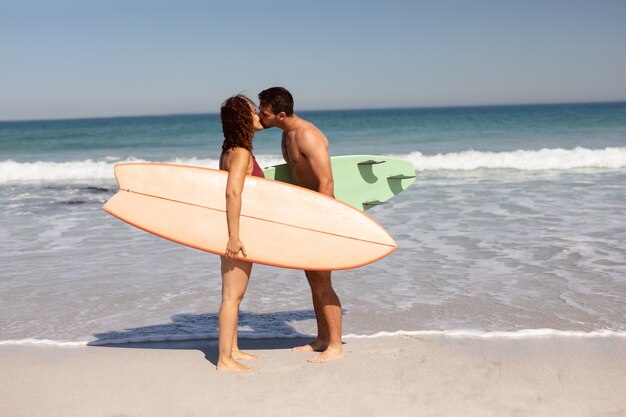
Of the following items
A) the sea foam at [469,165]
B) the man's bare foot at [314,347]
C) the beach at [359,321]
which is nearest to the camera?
the beach at [359,321]

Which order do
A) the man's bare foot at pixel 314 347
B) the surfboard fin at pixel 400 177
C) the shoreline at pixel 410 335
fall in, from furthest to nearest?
the surfboard fin at pixel 400 177 < the shoreline at pixel 410 335 < the man's bare foot at pixel 314 347

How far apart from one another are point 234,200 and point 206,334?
1114 millimetres

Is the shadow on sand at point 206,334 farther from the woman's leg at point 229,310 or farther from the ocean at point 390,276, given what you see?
the woman's leg at point 229,310

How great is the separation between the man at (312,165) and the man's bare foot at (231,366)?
36cm

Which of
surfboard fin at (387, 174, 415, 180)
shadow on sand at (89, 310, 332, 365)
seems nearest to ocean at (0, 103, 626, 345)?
shadow on sand at (89, 310, 332, 365)

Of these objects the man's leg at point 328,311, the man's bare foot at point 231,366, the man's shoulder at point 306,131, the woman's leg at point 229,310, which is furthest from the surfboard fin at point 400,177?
the man's bare foot at point 231,366

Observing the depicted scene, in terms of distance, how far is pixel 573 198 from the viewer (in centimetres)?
920

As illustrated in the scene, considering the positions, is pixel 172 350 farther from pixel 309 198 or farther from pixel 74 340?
pixel 309 198

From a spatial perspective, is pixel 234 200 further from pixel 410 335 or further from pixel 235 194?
pixel 410 335

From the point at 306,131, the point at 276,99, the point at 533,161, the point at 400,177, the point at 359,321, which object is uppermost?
the point at 276,99

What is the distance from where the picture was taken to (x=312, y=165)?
343 centimetres

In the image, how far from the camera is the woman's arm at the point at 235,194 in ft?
10.6

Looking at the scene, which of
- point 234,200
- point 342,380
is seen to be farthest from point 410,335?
point 234,200

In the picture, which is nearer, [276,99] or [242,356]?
[276,99]
